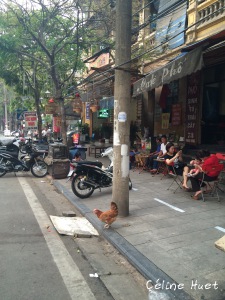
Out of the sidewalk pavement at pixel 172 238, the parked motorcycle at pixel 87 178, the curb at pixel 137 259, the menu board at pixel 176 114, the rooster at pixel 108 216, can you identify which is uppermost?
the menu board at pixel 176 114

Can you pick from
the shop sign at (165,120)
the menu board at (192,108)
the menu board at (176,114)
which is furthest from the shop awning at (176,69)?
the shop sign at (165,120)

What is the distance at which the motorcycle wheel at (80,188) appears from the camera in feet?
24.1

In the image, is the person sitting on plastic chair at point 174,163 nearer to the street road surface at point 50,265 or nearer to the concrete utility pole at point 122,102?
the concrete utility pole at point 122,102

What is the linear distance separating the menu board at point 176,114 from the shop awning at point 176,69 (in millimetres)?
3923

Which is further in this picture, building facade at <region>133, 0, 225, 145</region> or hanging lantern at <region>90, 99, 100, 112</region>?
hanging lantern at <region>90, 99, 100, 112</region>

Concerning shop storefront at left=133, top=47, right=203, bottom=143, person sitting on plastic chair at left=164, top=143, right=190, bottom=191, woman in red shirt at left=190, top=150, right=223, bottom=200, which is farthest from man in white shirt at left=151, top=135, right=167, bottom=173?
woman in red shirt at left=190, top=150, right=223, bottom=200

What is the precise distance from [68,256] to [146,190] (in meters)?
4.11

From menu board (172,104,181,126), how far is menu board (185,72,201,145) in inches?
23.4

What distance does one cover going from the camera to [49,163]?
1048cm

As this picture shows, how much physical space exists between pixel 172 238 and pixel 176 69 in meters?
3.63

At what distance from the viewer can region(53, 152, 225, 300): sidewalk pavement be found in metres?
3.40

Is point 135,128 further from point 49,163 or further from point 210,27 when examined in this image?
point 210,27

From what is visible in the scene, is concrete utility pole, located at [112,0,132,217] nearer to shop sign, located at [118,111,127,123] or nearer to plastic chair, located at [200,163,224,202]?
shop sign, located at [118,111,127,123]

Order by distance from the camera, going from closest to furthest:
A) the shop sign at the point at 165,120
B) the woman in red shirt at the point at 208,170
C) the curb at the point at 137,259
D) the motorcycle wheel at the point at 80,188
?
1. the curb at the point at 137,259
2. the woman in red shirt at the point at 208,170
3. the motorcycle wheel at the point at 80,188
4. the shop sign at the point at 165,120
